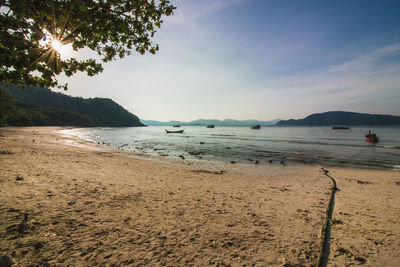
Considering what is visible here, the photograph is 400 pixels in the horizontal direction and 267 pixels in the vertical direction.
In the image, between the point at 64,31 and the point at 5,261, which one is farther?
the point at 64,31

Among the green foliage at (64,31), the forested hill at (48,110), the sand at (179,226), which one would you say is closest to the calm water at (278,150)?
the sand at (179,226)

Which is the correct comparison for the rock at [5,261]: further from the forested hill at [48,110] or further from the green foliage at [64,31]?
the forested hill at [48,110]

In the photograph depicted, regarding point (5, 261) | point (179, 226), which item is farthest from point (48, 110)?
point (179, 226)

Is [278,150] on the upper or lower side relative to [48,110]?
lower

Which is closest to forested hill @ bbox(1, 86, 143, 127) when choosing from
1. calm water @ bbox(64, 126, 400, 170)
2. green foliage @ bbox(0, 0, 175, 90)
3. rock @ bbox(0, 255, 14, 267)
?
calm water @ bbox(64, 126, 400, 170)

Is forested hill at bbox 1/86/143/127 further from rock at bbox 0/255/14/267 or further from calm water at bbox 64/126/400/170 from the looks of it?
rock at bbox 0/255/14/267

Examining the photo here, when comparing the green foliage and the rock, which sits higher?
the green foliage

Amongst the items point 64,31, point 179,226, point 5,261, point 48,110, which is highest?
point 48,110

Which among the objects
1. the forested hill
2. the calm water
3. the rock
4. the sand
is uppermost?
the forested hill

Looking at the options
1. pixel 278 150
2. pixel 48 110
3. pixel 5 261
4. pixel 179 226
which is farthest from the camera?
pixel 48 110

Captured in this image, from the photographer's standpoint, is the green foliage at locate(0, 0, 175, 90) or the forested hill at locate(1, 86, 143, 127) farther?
the forested hill at locate(1, 86, 143, 127)

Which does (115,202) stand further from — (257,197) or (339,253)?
(339,253)

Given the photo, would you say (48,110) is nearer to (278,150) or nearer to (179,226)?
(278,150)

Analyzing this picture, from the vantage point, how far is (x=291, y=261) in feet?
12.2
